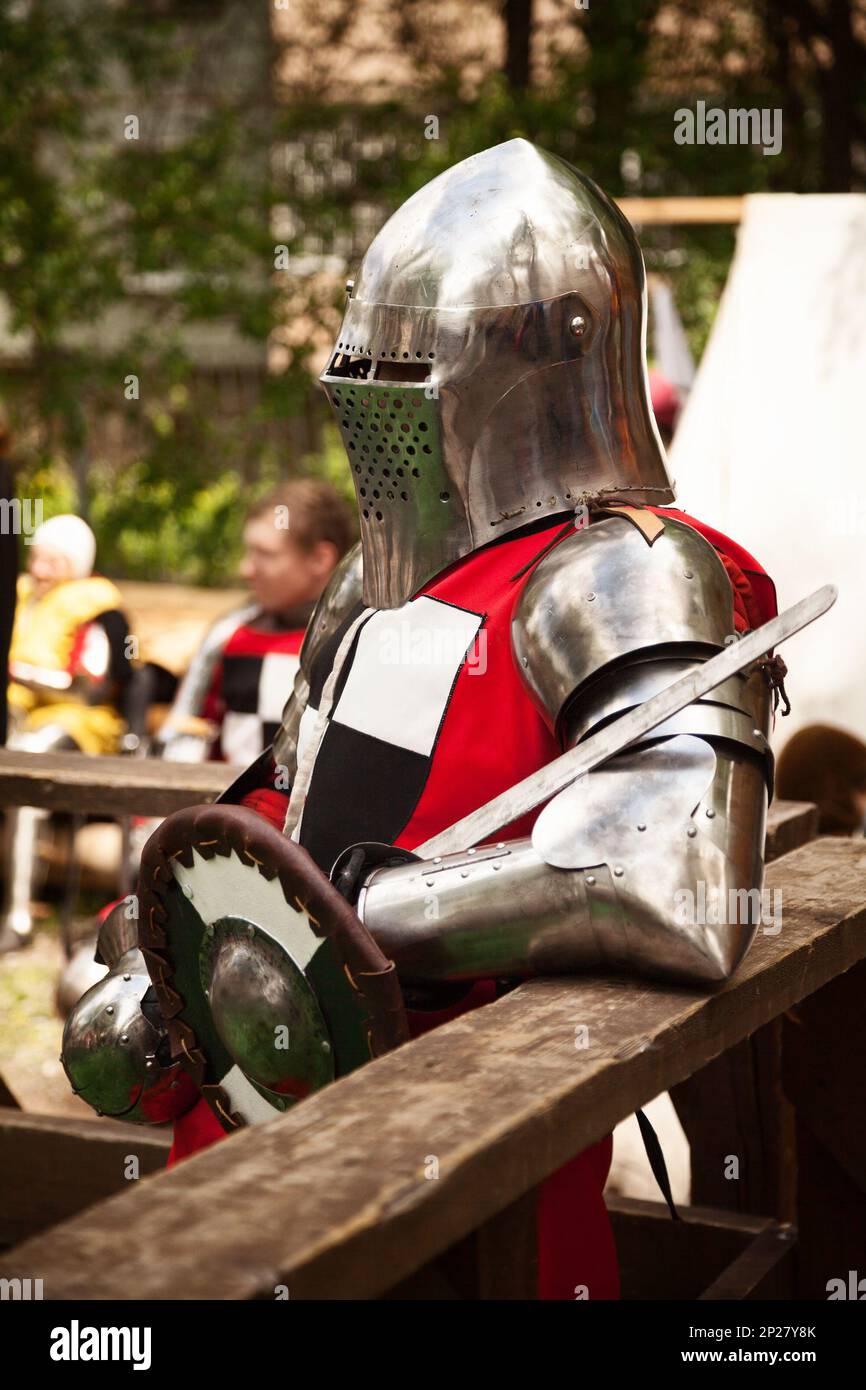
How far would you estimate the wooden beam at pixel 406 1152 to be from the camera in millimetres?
1066

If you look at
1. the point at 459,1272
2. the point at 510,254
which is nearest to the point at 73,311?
the point at 510,254

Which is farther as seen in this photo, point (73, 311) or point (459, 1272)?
point (73, 311)

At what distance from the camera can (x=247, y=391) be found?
37.3 ft

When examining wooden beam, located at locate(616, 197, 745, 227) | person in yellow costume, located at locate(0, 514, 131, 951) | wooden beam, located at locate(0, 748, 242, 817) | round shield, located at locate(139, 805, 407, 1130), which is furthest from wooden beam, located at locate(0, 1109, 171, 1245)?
wooden beam, located at locate(616, 197, 745, 227)

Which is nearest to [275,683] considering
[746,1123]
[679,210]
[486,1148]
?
[746,1123]

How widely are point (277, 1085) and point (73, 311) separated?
7.71 metres

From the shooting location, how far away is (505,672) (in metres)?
1.81

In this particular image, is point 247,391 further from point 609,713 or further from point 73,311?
point 609,713

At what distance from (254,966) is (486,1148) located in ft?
1.80

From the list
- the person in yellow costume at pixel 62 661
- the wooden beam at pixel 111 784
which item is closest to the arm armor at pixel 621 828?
the wooden beam at pixel 111 784

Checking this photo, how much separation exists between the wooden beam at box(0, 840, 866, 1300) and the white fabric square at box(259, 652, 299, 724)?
112 inches

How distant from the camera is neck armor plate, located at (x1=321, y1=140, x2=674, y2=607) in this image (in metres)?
1.90

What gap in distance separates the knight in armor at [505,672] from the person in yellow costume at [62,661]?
356cm

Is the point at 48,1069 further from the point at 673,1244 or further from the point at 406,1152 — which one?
the point at 406,1152
